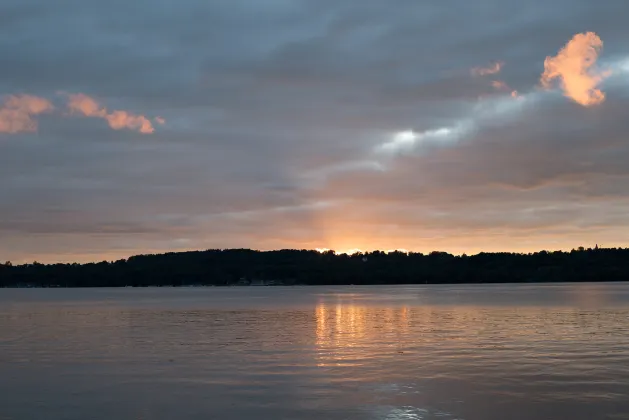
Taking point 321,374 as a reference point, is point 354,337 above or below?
above

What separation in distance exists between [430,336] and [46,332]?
30.1 m

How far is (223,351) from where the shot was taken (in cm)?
3897

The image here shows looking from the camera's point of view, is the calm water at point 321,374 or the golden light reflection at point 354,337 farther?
the golden light reflection at point 354,337

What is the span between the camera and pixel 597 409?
2216cm

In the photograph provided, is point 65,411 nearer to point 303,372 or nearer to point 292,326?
point 303,372

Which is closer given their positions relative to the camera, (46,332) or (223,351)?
(223,351)

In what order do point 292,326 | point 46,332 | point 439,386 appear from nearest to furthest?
1. point 439,386
2. point 46,332
3. point 292,326

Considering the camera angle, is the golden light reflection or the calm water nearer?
the calm water

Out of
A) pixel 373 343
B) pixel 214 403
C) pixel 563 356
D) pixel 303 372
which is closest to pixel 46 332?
pixel 373 343

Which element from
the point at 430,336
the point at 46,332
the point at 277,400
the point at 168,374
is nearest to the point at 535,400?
the point at 277,400

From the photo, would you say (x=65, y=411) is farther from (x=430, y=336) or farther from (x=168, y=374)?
(x=430, y=336)

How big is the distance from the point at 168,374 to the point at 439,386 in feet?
39.3

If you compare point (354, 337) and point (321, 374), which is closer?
point (321, 374)

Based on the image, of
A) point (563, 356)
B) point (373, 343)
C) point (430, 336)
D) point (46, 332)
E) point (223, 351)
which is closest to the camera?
point (563, 356)
